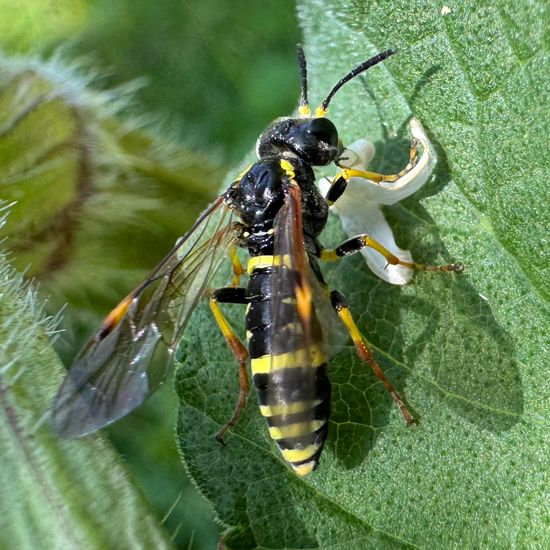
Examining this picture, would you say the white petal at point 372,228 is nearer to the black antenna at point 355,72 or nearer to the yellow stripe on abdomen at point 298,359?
the black antenna at point 355,72

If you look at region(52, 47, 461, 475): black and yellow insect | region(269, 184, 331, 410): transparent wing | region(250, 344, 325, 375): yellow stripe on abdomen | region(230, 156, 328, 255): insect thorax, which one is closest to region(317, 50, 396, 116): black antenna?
region(52, 47, 461, 475): black and yellow insect

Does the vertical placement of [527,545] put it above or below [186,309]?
below

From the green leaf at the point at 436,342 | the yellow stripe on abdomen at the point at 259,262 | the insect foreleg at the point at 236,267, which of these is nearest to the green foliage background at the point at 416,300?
the green leaf at the point at 436,342

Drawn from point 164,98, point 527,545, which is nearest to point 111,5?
point 164,98

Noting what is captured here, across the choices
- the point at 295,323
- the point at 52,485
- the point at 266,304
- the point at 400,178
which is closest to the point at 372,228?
the point at 400,178

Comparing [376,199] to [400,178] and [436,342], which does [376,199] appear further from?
[436,342]

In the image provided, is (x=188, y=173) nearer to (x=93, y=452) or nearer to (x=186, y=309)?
(x=186, y=309)

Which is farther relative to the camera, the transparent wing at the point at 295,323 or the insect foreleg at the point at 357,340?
the insect foreleg at the point at 357,340

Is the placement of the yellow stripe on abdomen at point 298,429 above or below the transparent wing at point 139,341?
below
